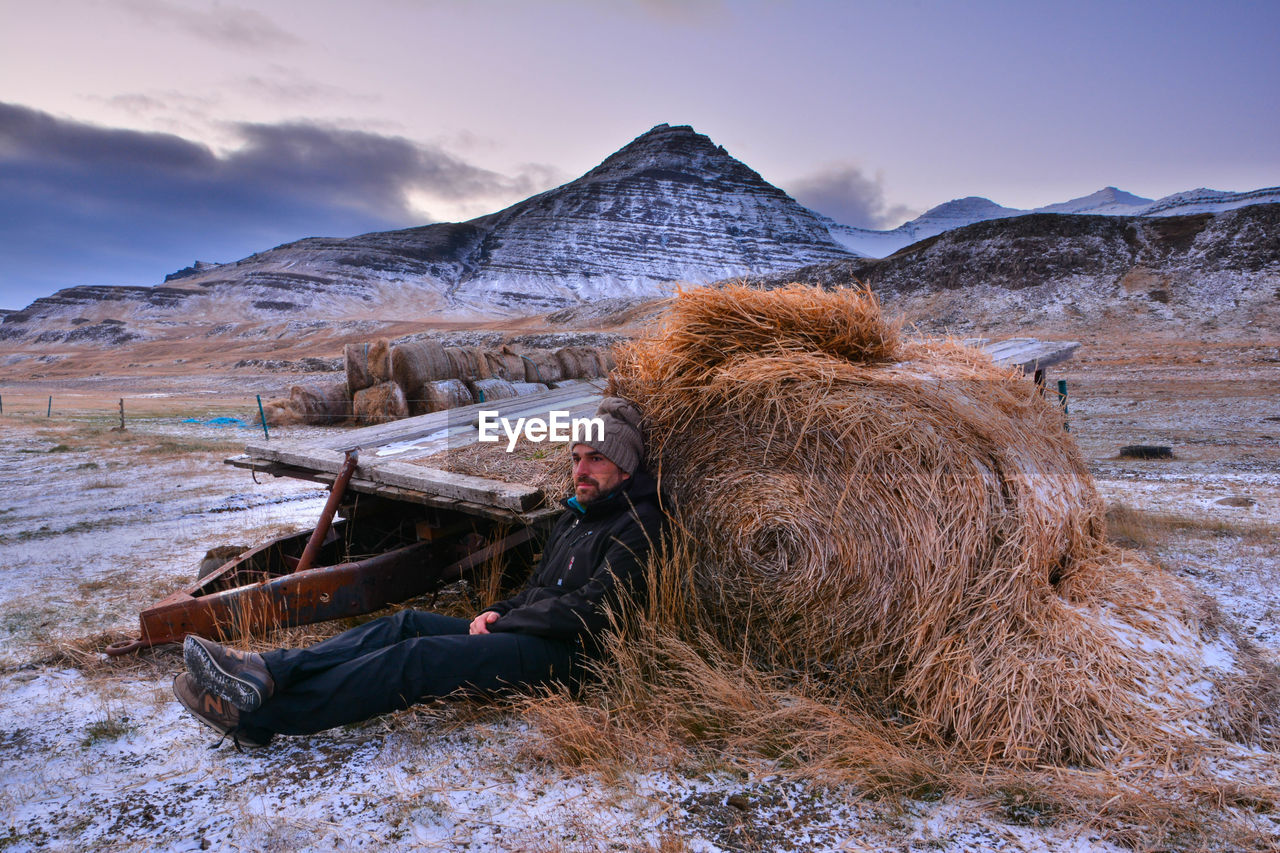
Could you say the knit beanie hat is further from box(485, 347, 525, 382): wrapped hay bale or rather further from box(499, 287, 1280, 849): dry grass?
box(485, 347, 525, 382): wrapped hay bale

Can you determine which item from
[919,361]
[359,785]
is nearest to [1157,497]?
[919,361]

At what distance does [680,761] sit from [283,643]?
7.89 feet

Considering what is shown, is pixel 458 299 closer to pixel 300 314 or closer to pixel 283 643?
pixel 300 314

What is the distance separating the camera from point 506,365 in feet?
48.3

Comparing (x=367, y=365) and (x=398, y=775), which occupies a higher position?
Result: (x=367, y=365)

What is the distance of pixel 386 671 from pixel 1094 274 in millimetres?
43969

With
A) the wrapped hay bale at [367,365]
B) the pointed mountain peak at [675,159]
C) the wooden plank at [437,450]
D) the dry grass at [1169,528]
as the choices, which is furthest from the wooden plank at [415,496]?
the pointed mountain peak at [675,159]

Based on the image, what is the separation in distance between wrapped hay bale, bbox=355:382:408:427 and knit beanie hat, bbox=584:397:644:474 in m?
10.7

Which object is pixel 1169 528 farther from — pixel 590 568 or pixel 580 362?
pixel 580 362

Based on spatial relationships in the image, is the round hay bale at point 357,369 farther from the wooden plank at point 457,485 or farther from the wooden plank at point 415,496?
the wooden plank at point 457,485

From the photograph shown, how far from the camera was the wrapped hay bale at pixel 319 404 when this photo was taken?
46.9ft

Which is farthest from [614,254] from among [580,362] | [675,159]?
[580,362]

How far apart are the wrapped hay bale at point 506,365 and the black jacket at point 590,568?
11527mm

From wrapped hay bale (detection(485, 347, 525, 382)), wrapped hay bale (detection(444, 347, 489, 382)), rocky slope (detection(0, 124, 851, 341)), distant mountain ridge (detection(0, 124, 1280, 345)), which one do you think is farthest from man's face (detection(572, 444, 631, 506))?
rocky slope (detection(0, 124, 851, 341))
